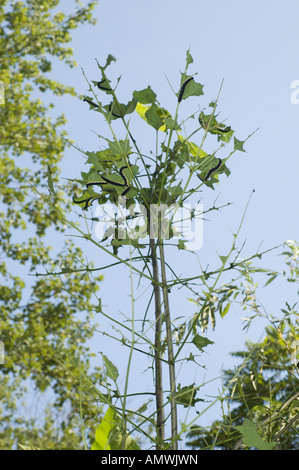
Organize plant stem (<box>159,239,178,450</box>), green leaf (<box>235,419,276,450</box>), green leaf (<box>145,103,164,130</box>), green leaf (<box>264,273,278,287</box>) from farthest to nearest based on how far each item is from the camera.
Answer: green leaf (<box>264,273,278,287</box>) → green leaf (<box>145,103,164,130</box>) → plant stem (<box>159,239,178,450</box>) → green leaf (<box>235,419,276,450</box>)

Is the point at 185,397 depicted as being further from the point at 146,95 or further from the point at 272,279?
the point at 272,279

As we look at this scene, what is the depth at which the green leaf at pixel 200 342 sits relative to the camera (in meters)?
0.85

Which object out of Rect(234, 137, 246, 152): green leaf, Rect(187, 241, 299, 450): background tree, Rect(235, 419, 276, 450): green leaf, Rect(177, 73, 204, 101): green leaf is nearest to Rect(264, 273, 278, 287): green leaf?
Rect(187, 241, 299, 450): background tree

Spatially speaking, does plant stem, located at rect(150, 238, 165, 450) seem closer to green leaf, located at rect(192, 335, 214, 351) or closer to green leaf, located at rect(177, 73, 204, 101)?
green leaf, located at rect(192, 335, 214, 351)

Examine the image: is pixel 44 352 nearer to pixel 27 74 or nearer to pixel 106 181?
pixel 27 74

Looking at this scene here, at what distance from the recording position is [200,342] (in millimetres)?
854

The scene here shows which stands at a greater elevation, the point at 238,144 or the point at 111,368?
the point at 238,144

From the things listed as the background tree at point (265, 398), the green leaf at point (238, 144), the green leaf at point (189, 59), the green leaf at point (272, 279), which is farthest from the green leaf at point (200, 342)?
the green leaf at point (272, 279)

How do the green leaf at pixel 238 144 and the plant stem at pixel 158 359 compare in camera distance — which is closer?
the plant stem at pixel 158 359

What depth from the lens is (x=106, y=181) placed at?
0.87 m

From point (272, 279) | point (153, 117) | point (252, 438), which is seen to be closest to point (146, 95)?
point (153, 117)

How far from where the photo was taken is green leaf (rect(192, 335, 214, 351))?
0.85 meters

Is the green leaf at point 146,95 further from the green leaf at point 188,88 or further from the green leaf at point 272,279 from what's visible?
the green leaf at point 272,279
